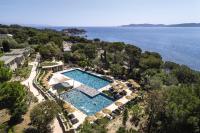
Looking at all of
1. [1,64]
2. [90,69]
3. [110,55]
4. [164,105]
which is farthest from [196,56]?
[1,64]

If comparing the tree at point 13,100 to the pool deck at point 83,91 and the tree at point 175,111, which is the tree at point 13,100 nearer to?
the pool deck at point 83,91

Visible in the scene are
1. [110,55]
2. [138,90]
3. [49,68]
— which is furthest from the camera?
[110,55]

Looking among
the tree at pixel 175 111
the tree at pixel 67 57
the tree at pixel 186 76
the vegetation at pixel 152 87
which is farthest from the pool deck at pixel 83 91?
the tree at pixel 186 76

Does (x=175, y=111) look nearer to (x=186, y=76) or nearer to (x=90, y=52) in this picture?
(x=186, y=76)

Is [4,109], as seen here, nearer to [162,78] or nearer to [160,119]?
[160,119]

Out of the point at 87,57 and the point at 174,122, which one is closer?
the point at 174,122

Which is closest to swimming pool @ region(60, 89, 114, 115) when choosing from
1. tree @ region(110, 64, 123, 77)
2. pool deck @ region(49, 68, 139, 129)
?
pool deck @ region(49, 68, 139, 129)
